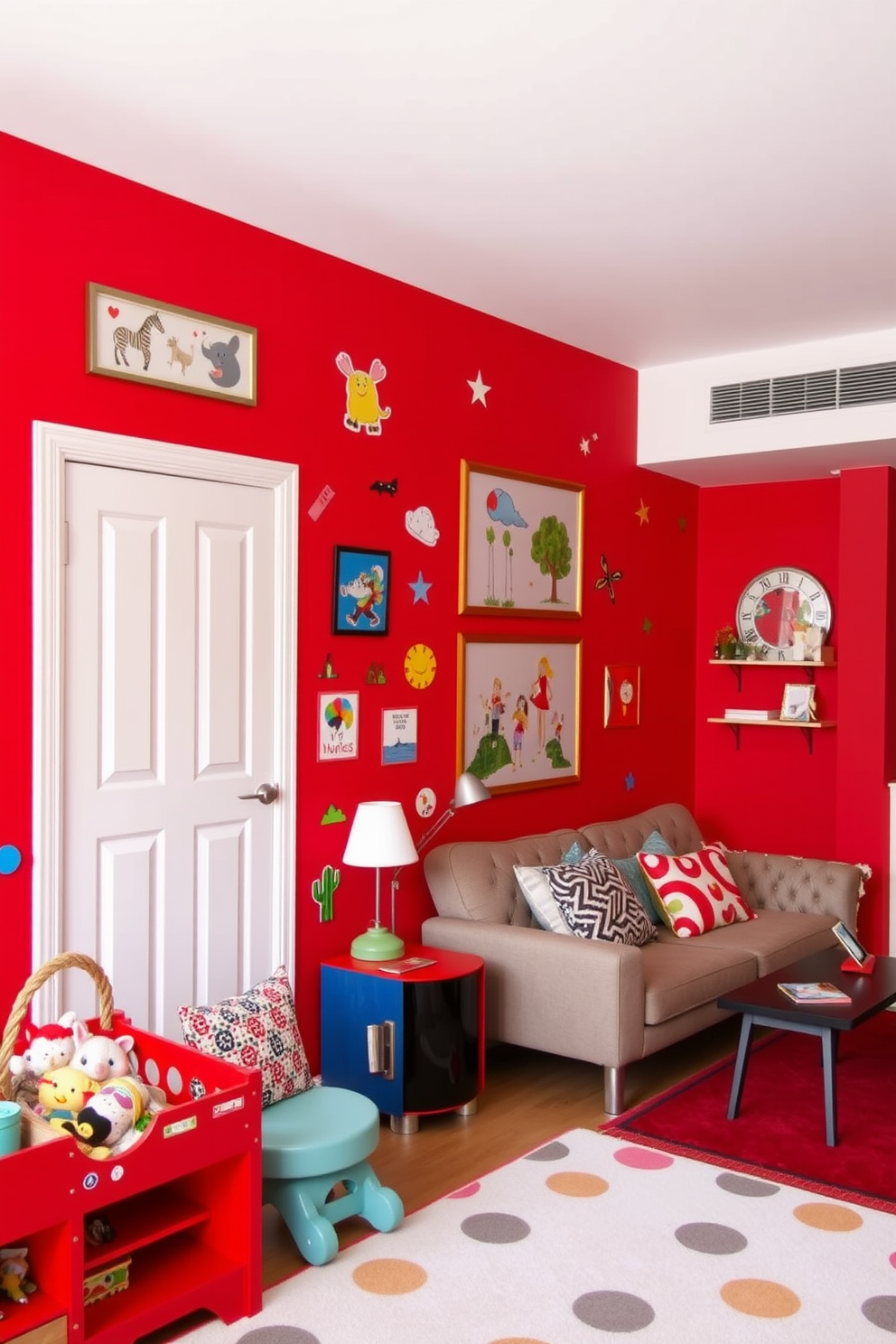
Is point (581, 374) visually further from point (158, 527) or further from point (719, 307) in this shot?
point (158, 527)

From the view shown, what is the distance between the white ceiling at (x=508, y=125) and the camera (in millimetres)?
2629

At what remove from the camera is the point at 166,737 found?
3572 mm

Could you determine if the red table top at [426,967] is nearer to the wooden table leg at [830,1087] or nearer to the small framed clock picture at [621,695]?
the wooden table leg at [830,1087]

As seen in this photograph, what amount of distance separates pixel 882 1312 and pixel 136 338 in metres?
3.11

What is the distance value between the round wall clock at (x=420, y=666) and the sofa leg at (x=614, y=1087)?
1481 mm

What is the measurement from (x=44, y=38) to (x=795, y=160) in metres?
1.94

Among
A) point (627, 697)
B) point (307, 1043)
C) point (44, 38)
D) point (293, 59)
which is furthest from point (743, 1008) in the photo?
point (44, 38)

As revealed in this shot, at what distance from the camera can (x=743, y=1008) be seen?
3.84 m

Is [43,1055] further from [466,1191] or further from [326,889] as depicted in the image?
[326,889]

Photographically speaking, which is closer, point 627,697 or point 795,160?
point 795,160

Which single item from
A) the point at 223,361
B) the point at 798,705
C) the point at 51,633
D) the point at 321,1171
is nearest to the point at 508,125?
the point at 223,361

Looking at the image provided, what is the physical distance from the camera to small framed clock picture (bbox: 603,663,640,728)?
5535 mm

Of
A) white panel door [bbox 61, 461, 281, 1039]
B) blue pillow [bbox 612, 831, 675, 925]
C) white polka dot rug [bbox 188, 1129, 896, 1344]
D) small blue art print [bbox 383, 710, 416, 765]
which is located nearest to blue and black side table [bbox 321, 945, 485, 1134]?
white panel door [bbox 61, 461, 281, 1039]

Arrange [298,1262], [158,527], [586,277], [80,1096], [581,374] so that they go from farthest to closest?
[581,374] < [586,277] < [158,527] < [298,1262] < [80,1096]
